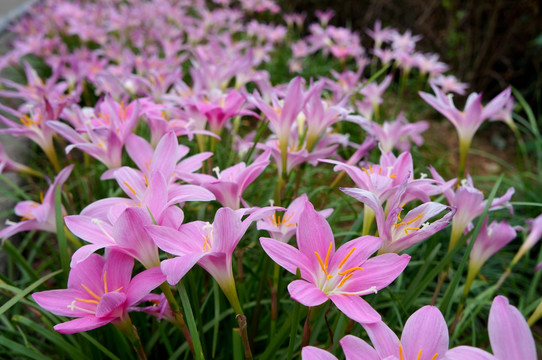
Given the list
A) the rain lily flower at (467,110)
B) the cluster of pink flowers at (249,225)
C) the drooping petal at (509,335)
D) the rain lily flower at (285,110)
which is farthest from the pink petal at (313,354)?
the rain lily flower at (467,110)

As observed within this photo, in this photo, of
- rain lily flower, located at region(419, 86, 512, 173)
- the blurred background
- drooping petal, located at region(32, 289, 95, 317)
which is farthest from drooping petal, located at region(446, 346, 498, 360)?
the blurred background

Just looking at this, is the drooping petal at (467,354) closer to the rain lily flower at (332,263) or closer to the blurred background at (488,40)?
the rain lily flower at (332,263)

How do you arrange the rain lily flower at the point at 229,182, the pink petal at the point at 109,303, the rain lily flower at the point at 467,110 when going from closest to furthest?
1. the pink petal at the point at 109,303
2. the rain lily flower at the point at 229,182
3. the rain lily flower at the point at 467,110

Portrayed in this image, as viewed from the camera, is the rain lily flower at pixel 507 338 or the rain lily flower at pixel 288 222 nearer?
the rain lily flower at pixel 507 338

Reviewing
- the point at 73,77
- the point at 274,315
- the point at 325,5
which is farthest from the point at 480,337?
the point at 325,5

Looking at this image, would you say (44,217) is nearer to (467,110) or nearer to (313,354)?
(313,354)

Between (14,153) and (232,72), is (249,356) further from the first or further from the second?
(14,153)

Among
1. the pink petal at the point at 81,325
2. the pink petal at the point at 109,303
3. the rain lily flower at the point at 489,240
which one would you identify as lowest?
the rain lily flower at the point at 489,240
